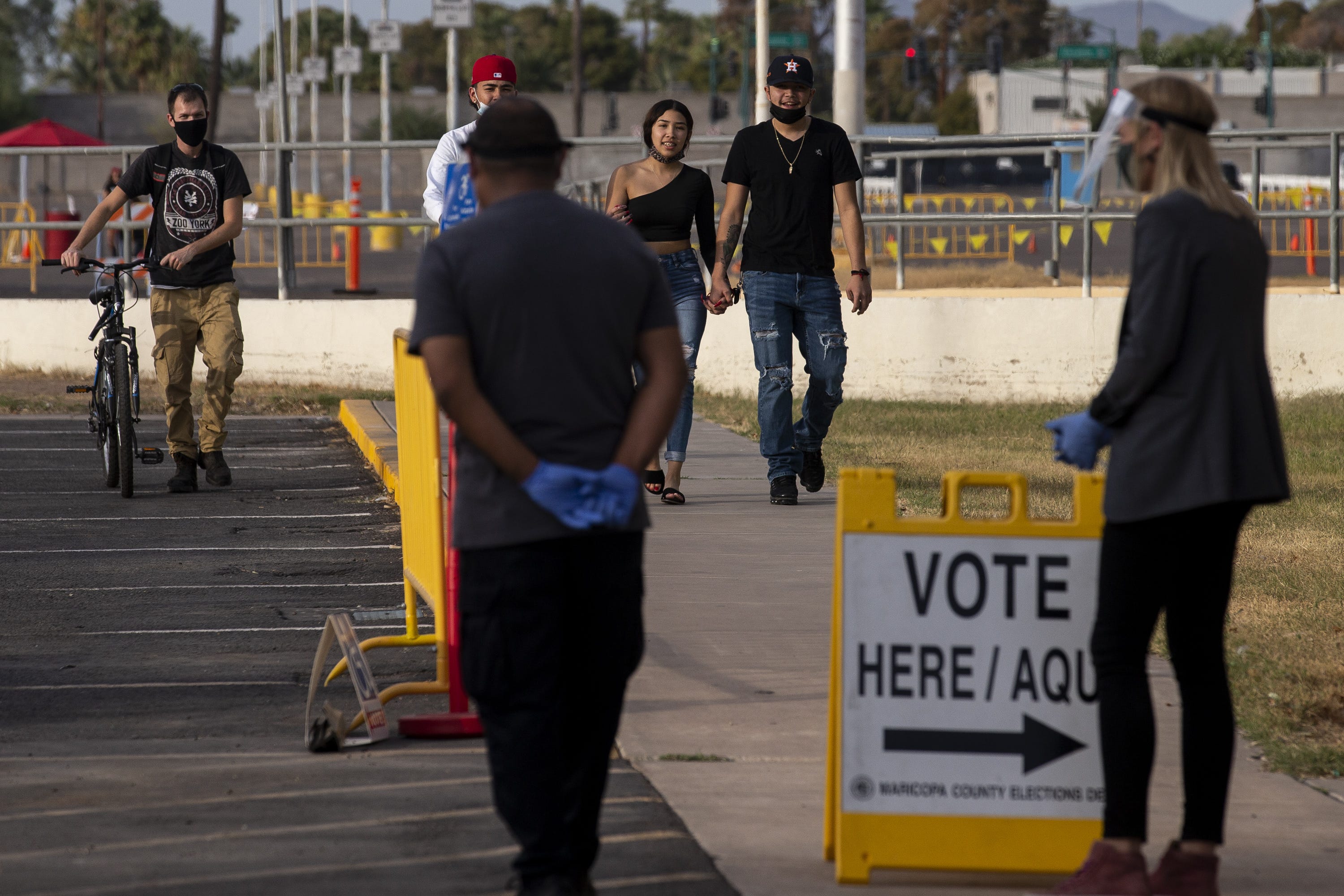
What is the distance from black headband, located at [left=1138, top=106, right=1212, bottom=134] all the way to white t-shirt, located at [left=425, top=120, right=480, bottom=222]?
12.7 ft

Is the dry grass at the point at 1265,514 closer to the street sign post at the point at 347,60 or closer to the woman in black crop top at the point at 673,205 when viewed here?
the woman in black crop top at the point at 673,205

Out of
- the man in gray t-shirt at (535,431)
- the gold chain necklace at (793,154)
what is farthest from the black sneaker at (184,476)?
the man in gray t-shirt at (535,431)

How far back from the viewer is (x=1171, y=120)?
3.44m

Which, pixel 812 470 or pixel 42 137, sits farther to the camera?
pixel 42 137

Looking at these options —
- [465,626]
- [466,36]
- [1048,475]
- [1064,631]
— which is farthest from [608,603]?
[466,36]

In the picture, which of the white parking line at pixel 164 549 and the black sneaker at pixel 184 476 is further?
the black sneaker at pixel 184 476

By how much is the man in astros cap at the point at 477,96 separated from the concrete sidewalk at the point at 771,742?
5.79ft

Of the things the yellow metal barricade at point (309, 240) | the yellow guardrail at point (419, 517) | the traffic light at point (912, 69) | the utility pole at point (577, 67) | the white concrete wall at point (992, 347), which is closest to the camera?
the yellow guardrail at point (419, 517)

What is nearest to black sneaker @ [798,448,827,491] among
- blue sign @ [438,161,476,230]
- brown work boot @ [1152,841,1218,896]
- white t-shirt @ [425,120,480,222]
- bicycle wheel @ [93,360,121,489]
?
white t-shirt @ [425,120,480,222]

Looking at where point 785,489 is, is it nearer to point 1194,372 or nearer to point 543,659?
point 1194,372

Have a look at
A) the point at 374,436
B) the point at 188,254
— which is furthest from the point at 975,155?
the point at 188,254

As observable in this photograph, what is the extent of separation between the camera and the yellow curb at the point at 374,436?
9.33 metres

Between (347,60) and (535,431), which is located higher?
(347,60)

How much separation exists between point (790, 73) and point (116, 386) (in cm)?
410
